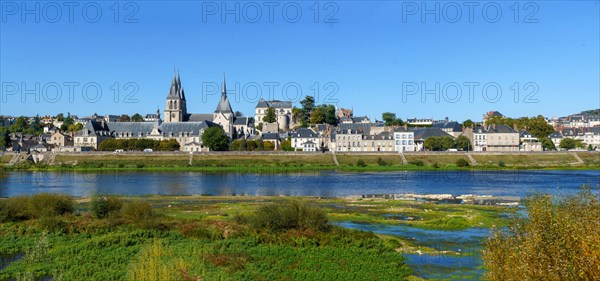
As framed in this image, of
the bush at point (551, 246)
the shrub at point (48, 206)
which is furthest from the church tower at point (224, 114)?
the bush at point (551, 246)

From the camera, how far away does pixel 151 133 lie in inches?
4813

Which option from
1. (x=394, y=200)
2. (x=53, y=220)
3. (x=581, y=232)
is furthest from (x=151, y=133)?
(x=581, y=232)

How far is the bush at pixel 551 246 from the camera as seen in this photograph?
37.0 ft

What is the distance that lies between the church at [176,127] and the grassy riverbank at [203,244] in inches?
3262

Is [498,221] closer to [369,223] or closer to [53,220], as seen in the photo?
[369,223]

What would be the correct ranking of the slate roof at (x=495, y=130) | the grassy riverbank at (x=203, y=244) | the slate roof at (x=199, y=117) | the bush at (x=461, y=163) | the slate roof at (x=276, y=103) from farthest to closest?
the slate roof at (x=276, y=103)
the slate roof at (x=199, y=117)
the slate roof at (x=495, y=130)
the bush at (x=461, y=163)
the grassy riverbank at (x=203, y=244)

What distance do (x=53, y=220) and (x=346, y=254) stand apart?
1541 cm

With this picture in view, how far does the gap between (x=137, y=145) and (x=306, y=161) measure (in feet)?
121

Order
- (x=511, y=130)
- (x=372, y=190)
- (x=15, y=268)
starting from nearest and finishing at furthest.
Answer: (x=15, y=268), (x=372, y=190), (x=511, y=130)

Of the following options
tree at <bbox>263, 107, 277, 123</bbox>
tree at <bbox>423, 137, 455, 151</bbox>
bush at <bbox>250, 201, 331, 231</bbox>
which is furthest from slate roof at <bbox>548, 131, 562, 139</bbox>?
bush at <bbox>250, 201, 331, 231</bbox>

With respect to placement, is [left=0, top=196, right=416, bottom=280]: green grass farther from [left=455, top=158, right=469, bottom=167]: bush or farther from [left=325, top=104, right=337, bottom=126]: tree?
[left=325, top=104, right=337, bottom=126]: tree

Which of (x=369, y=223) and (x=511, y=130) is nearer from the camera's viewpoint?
(x=369, y=223)

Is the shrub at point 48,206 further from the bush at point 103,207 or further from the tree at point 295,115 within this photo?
the tree at point 295,115

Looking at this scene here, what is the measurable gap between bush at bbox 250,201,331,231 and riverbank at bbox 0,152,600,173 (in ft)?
188
